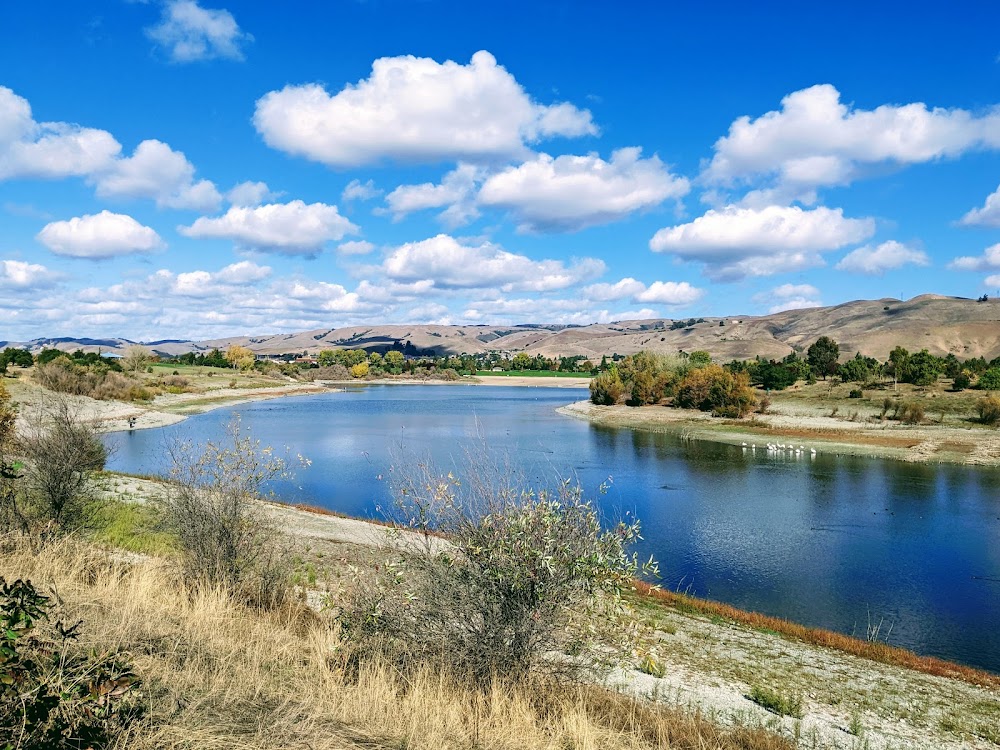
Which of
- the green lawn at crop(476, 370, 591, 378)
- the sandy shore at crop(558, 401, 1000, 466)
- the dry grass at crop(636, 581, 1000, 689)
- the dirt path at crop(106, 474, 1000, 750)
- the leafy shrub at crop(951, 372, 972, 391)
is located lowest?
the sandy shore at crop(558, 401, 1000, 466)

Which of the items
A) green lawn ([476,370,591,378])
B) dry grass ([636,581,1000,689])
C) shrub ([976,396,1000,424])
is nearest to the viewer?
dry grass ([636,581,1000,689])

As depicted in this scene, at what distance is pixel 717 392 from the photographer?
7156 cm

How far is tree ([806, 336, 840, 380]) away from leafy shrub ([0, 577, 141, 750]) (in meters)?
92.2

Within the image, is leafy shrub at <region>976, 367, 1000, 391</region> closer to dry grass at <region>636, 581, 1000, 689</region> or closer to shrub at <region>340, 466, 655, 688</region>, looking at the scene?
dry grass at <region>636, 581, 1000, 689</region>

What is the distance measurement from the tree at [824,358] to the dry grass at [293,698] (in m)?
87.8

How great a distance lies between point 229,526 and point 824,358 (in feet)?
306

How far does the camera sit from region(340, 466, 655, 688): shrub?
24.7ft

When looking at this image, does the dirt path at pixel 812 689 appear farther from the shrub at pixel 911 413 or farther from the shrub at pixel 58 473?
the shrub at pixel 911 413

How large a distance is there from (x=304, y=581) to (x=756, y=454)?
4227cm

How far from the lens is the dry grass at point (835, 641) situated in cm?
1344

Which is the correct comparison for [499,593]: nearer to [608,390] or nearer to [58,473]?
[58,473]

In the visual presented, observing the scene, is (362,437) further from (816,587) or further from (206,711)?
(206,711)

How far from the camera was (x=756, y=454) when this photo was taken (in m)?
49.1

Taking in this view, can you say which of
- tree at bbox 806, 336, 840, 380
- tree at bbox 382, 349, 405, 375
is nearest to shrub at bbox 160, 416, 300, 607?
tree at bbox 806, 336, 840, 380
